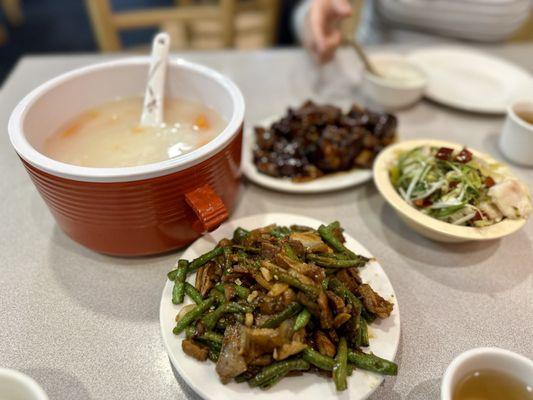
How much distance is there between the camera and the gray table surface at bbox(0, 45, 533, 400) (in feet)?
3.29

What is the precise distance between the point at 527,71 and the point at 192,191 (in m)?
2.09

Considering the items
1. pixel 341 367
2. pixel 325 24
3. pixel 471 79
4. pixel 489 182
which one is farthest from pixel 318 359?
pixel 471 79

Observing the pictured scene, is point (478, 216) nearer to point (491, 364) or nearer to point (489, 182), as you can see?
point (489, 182)

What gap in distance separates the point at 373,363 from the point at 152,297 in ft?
2.01

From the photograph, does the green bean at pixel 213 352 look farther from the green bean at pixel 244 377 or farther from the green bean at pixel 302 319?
the green bean at pixel 302 319

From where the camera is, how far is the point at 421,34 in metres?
2.49

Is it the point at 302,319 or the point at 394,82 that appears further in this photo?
the point at 394,82

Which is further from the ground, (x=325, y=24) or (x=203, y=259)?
(x=325, y=24)

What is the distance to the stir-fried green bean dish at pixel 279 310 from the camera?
2.98 feet

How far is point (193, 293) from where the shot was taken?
1.04 metres

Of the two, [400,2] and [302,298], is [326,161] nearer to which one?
[302,298]

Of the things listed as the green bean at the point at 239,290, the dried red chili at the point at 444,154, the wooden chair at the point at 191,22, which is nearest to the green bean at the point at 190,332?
the green bean at the point at 239,290

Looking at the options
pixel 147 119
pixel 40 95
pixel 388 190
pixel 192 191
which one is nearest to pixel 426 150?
pixel 388 190

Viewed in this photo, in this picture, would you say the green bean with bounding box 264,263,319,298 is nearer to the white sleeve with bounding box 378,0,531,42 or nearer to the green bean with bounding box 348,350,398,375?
the green bean with bounding box 348,350,398,375
